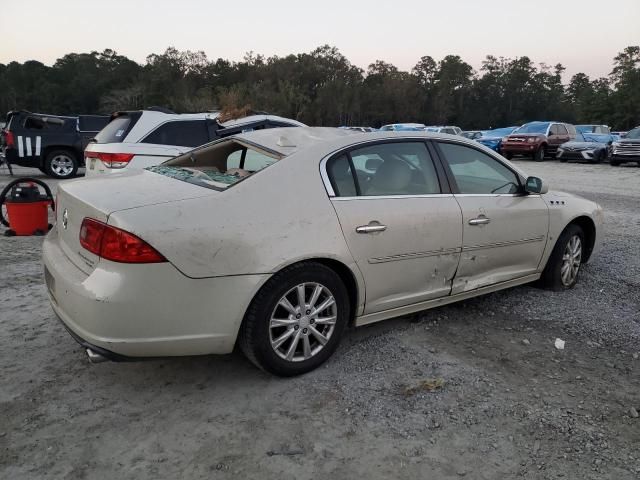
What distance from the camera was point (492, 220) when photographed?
3.87 meters

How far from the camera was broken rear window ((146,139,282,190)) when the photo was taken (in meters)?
3.42

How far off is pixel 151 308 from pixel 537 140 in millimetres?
22915

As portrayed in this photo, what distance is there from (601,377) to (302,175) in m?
2.18

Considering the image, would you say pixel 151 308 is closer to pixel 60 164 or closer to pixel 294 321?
pixel 294 321

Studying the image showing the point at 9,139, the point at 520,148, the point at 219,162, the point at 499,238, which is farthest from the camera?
the point at 520,148

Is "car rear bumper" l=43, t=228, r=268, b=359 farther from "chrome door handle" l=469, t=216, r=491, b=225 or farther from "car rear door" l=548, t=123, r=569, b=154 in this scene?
"car rear door" l=548, t=123, r=569, b=154

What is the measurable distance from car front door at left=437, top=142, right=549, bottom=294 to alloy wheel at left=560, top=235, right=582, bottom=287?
0.40m

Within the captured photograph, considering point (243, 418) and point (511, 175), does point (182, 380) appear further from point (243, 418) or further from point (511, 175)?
point (511, 175)

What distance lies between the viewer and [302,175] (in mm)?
3074

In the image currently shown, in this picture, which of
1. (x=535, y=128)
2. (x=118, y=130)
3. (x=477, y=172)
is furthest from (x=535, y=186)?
(x=535, y=128)

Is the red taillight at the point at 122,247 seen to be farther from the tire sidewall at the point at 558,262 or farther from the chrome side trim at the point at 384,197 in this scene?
the tire sidewall at the point at 558,262

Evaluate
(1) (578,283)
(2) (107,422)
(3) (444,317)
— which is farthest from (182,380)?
(1) (578,283)

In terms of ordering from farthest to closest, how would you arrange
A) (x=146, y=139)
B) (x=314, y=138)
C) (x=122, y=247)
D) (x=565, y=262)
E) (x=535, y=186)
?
(x=146, y=139), (x=565, y=262), (x=535, y=186), (x=314, y=138), (x=122, y=247)

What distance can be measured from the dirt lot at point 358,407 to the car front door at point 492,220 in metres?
0.42
